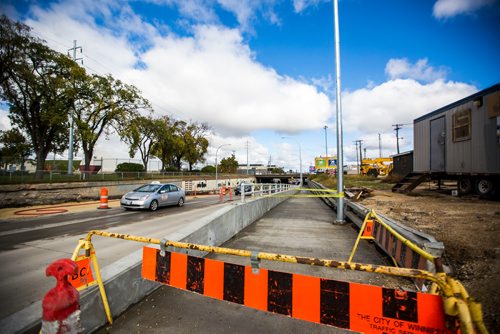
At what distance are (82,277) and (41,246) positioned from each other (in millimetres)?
5079

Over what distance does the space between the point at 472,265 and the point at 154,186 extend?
14.0 metres

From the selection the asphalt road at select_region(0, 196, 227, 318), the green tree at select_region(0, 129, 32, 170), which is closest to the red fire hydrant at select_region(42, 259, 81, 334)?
the asphalt road at select_region(0, 196, 227, 318)

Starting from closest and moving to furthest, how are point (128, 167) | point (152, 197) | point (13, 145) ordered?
point (152, 197) → point (128, 167) → point (13, 145)

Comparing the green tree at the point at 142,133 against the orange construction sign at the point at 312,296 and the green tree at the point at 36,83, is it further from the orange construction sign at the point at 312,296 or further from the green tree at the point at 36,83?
the orange construction sign at the point at 312,296

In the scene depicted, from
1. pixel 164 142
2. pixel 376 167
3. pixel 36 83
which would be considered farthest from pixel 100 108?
pixel 376 167

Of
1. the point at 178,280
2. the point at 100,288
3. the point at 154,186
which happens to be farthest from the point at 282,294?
the point at 154,186

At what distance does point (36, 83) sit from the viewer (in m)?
18.7

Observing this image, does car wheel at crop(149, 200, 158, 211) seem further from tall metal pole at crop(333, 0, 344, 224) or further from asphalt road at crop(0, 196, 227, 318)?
tall metal pole at crop(333, 0, 344, 224)

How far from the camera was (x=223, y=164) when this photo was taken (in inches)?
4085

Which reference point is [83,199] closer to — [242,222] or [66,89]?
[66,89]

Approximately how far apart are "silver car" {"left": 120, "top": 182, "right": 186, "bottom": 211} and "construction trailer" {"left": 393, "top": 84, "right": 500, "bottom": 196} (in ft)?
48.7

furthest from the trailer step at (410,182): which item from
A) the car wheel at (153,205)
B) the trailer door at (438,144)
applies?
the car wheel at (153,205)

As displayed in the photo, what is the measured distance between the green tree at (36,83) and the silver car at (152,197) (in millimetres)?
9124

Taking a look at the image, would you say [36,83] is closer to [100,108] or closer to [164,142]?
[100,108]
